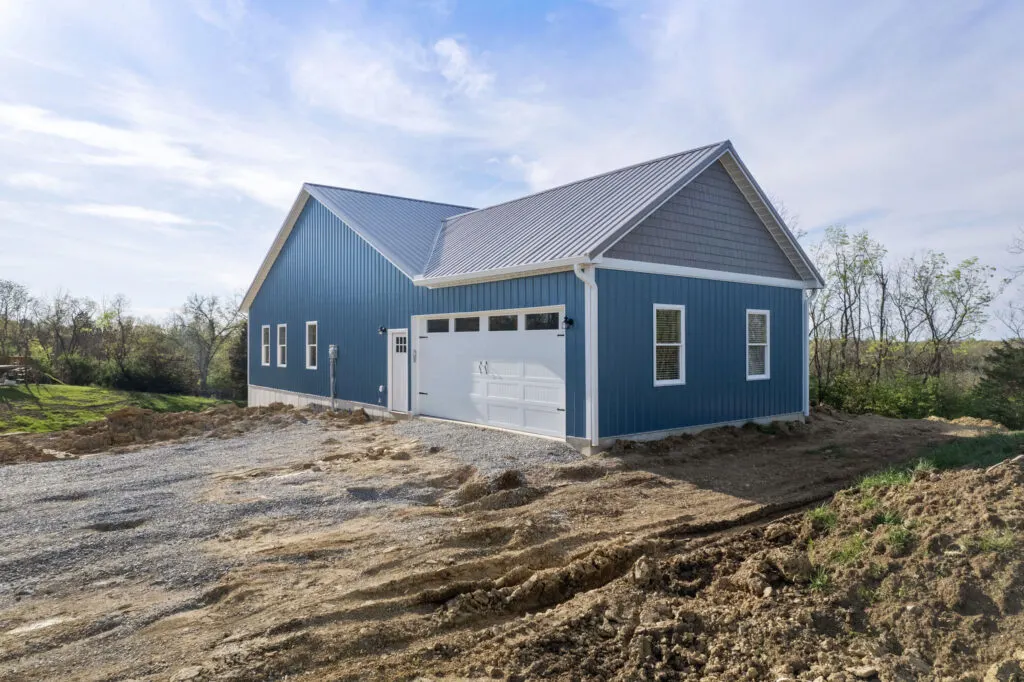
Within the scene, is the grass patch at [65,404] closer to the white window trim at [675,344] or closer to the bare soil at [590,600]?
the bare soil at [590,600]

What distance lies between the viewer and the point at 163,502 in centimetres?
761

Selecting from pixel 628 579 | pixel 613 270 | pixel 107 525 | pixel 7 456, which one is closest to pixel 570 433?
pixel 613 270

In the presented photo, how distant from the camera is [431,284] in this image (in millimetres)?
12992

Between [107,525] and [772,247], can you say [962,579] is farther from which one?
[772,247]

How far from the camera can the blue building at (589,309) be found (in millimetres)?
10242

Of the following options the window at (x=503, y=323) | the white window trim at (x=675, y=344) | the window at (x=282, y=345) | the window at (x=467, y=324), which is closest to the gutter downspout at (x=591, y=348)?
the white window trim at (x=675, y=344)

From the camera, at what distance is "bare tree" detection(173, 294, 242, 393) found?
34.3m

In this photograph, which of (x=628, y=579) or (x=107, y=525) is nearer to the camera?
(x=628, y=579)

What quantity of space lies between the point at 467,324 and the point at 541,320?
6.72 feet

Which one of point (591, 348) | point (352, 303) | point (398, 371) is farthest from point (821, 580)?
point (352, 303)

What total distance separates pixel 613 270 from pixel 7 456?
418 inches

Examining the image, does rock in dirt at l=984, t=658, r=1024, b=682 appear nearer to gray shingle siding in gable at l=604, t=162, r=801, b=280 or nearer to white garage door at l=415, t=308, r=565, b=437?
white garage door at l=415, t=308, r=565, b=437

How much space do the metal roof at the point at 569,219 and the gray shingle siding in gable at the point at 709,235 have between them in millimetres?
359

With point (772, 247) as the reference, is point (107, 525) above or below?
below
